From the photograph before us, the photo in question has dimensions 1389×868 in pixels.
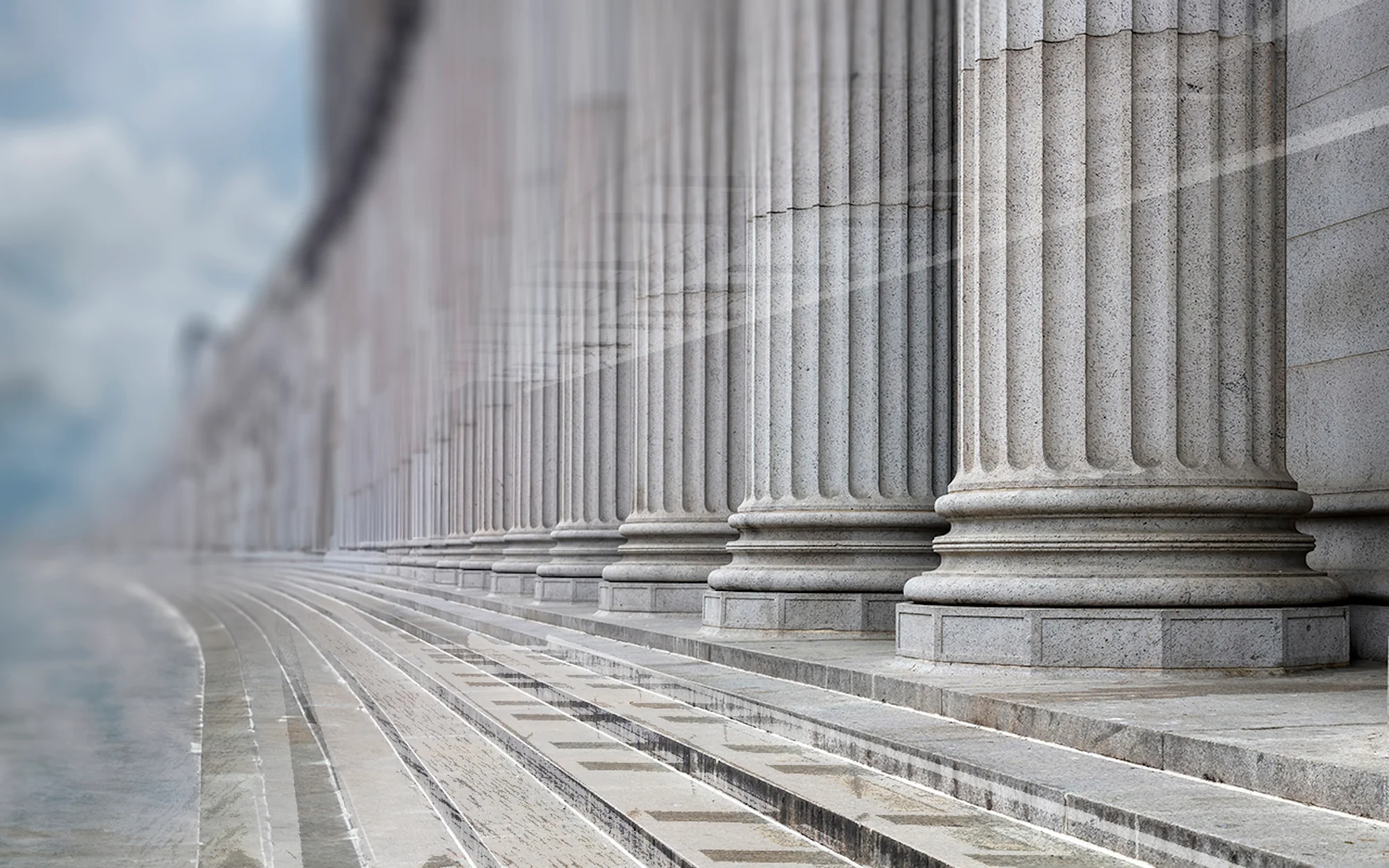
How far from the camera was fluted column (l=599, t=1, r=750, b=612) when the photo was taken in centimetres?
2628

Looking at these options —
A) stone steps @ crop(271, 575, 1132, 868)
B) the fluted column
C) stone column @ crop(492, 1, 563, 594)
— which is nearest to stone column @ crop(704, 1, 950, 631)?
stone steps @ crop(271, 575, 1132, 868)

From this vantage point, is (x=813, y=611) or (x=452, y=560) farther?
(x=452, y=560)

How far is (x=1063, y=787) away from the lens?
9.50 m

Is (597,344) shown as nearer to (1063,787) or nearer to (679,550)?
(679,550)

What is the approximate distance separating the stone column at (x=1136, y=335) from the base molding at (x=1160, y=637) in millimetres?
23

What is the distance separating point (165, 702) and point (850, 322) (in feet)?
30.0

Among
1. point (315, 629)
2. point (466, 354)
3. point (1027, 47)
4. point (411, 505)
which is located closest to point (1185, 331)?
point (1027, 47)

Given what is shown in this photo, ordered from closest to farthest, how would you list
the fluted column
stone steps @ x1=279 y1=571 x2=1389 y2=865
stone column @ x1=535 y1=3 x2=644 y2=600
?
1. stone steps @ x1=279 y1=571 x2=1389 y2=865
2. the fluted column
3. stone column @ x1=535 y1=3 x2=644 y2=600

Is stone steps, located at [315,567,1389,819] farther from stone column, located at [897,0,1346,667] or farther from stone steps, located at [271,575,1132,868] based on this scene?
stone steps, located at [271,575,1132,868]

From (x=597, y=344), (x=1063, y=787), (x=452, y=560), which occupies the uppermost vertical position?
(x=597, y=344)

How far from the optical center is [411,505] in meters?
73.6

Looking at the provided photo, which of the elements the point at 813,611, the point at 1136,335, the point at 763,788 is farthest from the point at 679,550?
the point at 763,788

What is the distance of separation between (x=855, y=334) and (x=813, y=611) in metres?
3.10

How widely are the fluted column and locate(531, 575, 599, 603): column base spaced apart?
18.6 ft
